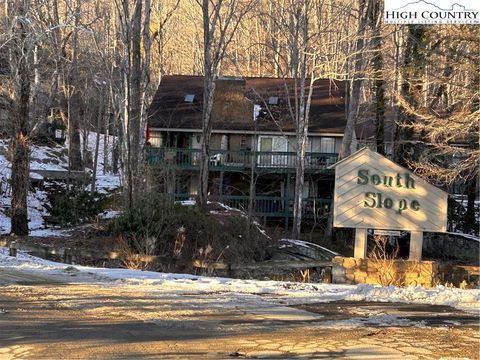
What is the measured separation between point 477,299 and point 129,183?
14397 mm

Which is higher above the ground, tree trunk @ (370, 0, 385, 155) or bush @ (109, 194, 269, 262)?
tree trunk @ (370, 0, 385, 155)

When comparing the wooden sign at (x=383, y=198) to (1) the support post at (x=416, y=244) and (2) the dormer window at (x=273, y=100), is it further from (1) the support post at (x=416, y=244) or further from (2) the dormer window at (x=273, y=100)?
(2) the dormer window at (x=273, y=100)

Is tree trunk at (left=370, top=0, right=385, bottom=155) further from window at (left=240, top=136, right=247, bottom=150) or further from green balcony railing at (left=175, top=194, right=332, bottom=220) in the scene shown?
window at (left=240, top=136, right=247, bottom=150)

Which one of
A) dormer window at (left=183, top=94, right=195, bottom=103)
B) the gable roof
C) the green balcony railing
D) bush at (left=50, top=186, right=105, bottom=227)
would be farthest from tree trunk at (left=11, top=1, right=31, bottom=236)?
dormer window at (left=183, top=94, right=195, bottom=103)

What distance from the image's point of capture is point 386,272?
11844 mm

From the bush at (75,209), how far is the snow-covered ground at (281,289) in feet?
50.7

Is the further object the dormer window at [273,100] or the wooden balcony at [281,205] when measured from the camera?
the dormer window at [273,100]

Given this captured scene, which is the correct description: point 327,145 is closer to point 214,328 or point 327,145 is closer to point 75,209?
point 75,209

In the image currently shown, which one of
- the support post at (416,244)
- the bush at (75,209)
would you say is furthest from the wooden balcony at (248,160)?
the support post at (416,244)

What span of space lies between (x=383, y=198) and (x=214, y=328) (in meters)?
5.77

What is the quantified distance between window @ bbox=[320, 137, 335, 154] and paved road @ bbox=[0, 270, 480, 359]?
88.8ft

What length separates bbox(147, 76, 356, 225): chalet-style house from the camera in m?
34.1

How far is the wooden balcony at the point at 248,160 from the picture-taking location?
34.2m

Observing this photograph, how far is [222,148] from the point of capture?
3747 cm
